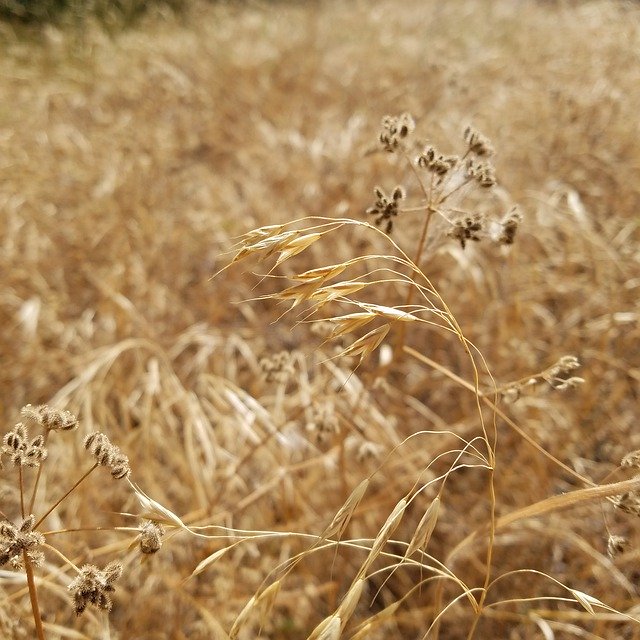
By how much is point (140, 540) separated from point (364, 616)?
50.3 inches

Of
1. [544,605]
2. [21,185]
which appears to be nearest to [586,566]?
[544,605]

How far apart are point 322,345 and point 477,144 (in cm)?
50

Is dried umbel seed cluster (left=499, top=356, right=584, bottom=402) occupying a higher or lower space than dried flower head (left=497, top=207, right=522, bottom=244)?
lower

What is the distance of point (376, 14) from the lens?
543 centimetres

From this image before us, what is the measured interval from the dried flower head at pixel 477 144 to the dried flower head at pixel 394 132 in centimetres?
12

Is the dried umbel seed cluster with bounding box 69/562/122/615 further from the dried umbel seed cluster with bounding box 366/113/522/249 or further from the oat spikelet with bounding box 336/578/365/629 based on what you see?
the dried umbel seed cluster with bounding box 366/113/522/249

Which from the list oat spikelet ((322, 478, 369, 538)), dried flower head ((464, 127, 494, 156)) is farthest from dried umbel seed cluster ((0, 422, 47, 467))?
dried flower head ((464, 127, 494, 156))

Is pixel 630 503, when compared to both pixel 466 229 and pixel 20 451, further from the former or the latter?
pixel 20 451

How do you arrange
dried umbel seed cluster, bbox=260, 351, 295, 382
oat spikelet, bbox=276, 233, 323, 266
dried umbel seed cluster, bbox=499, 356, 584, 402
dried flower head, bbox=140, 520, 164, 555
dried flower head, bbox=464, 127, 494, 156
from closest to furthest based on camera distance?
1. dried flower head, bbox=140, 520, 164, 555
2. oat spikelet, bbox=276, 233, 323, 266
3. dried umbel seed cluster, bbox=499, 356, 584, 402
4. dried flower head, bbox=464, 127, 494, 156
5. dried umbel seed cluster, bbox=260, 351, 295, 382

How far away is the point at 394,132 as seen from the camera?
98cm

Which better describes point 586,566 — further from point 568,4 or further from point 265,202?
point 568,4

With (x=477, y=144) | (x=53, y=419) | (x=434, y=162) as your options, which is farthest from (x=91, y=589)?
(x=477, y=144)

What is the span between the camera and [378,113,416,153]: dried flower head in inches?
37.4

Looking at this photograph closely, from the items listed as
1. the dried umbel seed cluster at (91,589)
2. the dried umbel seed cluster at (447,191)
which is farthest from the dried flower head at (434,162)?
the dried umbel seed cluster at (91,589)
